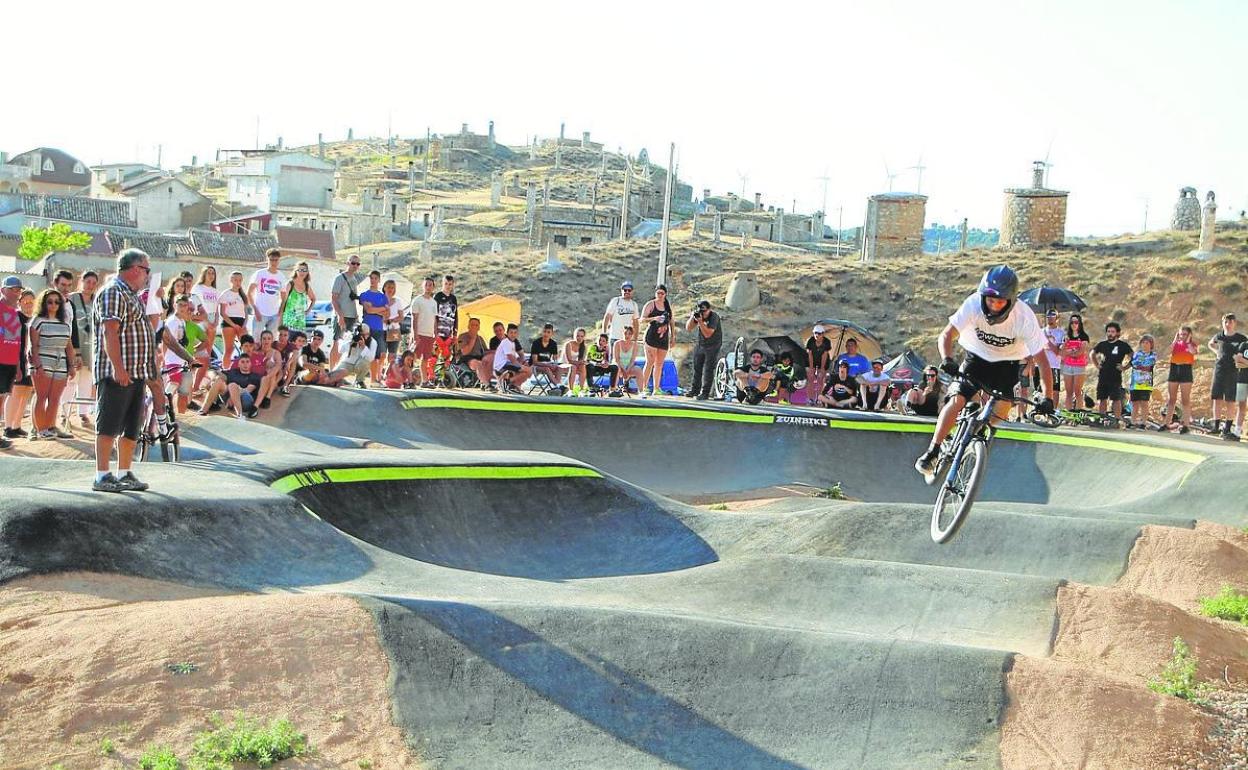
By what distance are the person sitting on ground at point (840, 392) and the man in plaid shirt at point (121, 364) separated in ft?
44.9

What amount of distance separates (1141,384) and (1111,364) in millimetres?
673

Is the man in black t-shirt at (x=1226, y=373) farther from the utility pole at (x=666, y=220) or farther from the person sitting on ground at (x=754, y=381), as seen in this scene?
the utility pole at (x=666, y=220)

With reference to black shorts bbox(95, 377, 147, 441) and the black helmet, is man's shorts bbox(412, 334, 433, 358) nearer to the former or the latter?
black shorts bbox(95, 377, 147, 441)

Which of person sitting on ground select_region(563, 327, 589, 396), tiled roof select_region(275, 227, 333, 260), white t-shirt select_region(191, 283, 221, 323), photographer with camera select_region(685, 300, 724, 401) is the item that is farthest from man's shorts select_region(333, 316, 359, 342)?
tiled roof select_region(275, 227, 333, 260)

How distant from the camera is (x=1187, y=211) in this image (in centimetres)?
4878

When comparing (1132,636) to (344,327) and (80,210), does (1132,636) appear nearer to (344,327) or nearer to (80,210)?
(344,327)

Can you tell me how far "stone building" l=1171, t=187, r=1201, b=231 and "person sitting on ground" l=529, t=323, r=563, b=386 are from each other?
3546cm

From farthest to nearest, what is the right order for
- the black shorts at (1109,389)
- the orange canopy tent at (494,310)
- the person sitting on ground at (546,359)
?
the orange canopy tent at (494,310) → the person sitting on ground at (546,359) → the black shorts at (1109,389)

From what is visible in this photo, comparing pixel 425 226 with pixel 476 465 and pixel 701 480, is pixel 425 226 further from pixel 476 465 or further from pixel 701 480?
pixel 476 465

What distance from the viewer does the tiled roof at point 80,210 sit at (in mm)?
67438

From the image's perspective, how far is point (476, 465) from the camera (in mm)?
12680

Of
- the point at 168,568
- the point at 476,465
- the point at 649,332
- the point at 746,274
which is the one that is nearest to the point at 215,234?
the point at 746,274

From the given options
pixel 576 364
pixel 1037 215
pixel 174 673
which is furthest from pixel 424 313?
pixel 1037 215

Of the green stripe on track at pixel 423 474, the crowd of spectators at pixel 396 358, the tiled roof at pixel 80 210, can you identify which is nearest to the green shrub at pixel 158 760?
the green stripe on track at pixel 423 474
